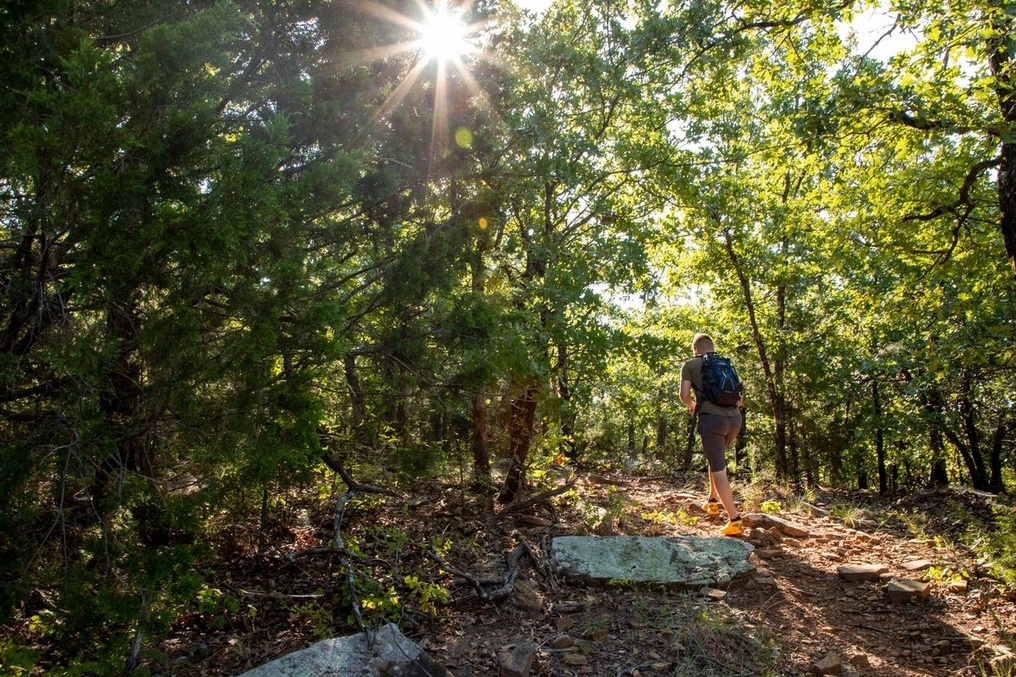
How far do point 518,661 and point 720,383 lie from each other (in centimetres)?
346

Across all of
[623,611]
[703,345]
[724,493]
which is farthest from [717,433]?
[623,611]

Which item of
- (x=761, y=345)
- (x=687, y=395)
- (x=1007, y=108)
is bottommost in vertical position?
(x=687, y=395)

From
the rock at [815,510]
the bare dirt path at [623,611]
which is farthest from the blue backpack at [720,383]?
the rock at [815,510]

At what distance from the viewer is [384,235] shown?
5.53 metres

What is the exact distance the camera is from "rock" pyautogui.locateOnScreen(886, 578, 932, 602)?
14.7 feet

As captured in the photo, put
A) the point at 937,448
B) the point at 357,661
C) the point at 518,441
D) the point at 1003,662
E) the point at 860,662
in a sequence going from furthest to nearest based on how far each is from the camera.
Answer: the point at 937,448
the point at 518,441
the point at 860,662
the point at 1003,662
the point at 357,661

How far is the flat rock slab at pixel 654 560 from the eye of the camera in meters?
4.71

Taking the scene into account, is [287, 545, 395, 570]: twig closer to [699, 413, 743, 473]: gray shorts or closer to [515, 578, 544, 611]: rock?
[515, 578, 544, 611]: rock

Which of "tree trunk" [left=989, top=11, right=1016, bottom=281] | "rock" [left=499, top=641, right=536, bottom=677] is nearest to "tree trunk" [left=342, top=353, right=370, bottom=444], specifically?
"rock" [left=499, top=641, right=536, bottom=677]

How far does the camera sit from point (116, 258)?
2.75m

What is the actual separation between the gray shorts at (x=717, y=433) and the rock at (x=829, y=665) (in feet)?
7.94

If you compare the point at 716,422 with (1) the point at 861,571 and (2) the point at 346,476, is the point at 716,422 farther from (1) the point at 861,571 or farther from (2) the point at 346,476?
(2) the point at 346,476

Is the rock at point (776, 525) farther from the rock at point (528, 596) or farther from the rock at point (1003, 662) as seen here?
the rock at point (528, 596)

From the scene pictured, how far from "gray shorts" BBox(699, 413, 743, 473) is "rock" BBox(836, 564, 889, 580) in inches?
53.3
